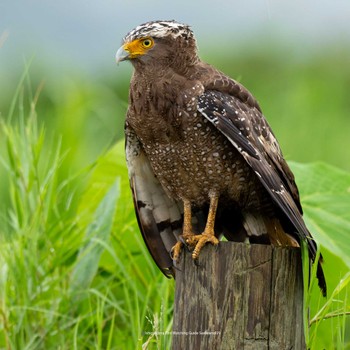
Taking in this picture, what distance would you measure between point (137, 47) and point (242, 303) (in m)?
1.23

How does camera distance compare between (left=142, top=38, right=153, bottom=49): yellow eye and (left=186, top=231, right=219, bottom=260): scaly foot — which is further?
(left=142, top=38, right=153, bottom=49): yellow eye

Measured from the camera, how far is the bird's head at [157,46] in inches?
169

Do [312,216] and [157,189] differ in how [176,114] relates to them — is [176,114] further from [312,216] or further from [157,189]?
[312,216]

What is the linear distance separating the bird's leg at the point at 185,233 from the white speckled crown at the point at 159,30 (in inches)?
30.0

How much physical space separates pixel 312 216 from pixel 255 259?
1414 millimetres

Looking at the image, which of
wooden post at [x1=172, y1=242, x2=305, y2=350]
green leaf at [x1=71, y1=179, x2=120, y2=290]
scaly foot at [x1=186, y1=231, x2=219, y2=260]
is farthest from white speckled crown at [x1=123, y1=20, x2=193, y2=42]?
green leaf at [x1=71, y1=179, x2=120, y2=290]

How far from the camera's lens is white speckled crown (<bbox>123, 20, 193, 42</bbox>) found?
4309mm

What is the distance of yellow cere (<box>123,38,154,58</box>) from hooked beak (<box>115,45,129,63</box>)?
1 centimetres

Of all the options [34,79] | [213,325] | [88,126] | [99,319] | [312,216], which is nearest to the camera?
[213,325]

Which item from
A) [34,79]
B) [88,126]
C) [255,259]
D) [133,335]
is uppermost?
[34,79]

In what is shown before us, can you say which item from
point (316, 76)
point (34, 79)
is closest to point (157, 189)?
point (34, 79)

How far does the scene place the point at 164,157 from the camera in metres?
4.37

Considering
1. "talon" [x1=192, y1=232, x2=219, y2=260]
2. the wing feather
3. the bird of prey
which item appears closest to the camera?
"talon" [x1=192, y1=232, x2=219, y2=260]

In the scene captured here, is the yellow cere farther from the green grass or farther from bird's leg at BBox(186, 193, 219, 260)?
the green grass
